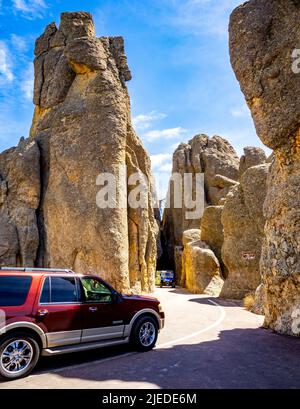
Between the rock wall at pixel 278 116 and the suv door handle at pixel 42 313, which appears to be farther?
the rock wall at pixel 278 116

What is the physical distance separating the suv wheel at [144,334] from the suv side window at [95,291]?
988 millimetres

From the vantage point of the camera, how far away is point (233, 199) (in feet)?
70.5

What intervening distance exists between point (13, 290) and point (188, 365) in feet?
11.6

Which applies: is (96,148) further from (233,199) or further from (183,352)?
(183,352)

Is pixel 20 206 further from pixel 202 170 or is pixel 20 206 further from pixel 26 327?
pixel 202 170

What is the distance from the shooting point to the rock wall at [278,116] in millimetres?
9289

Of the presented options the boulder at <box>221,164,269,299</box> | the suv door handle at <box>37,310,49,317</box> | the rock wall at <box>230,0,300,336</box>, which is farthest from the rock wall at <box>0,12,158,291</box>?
the suv door handle at <box>37,310,49,317</box>

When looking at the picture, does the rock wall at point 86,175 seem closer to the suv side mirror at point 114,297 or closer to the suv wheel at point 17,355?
the suv side mirror at point 114,297

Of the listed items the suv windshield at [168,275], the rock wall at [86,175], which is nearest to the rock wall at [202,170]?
the suv windshield at [168,275]

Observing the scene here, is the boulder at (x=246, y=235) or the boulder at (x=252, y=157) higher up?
the boulder at (x=252, y=157)

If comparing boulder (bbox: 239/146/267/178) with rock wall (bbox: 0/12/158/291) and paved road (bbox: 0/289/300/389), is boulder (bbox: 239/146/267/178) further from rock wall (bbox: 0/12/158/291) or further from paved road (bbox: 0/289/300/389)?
paved road (bbox: 0/289/300/389)

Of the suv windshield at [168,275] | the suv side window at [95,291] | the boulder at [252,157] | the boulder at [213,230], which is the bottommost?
the suv windshield at [168,275]

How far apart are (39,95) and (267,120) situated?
21.0 meters

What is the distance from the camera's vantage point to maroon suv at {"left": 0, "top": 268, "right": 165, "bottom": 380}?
5.61 metres
